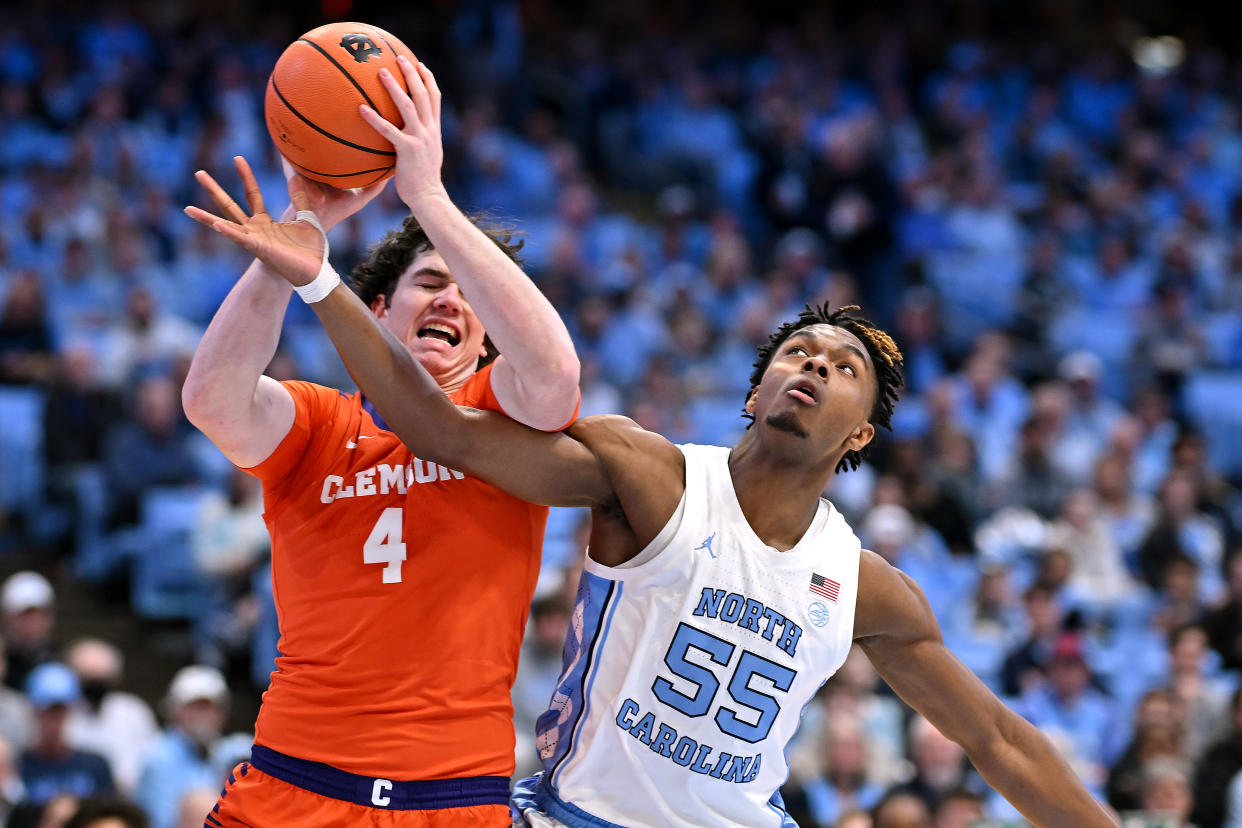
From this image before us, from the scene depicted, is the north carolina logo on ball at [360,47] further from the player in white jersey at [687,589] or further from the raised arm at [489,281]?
the player in white jersey at [687,589]

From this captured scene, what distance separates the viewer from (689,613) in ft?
12.3

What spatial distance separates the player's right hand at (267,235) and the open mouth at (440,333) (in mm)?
462

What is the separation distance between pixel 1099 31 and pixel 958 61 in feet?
11.6

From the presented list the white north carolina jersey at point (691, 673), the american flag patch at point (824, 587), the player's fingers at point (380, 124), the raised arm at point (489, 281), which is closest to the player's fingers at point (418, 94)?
the raised arm at point (489, 281)

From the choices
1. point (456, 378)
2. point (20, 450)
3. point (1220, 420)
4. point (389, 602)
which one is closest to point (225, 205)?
point (456, 378)

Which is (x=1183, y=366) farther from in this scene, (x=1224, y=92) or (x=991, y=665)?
(x=1224, y=92)

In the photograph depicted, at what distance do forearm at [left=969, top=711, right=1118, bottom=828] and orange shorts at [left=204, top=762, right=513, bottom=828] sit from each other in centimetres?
153

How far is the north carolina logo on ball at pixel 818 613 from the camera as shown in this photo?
3880 mm

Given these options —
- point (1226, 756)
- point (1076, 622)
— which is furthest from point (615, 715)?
point (1076, 622)

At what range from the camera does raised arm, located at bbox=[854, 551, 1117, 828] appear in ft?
13.8

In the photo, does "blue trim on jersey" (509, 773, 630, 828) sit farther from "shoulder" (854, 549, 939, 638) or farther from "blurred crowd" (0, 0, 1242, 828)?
"blurred crowd" (0, 0, 1242, 828)

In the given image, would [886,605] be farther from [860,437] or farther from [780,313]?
[780,313]

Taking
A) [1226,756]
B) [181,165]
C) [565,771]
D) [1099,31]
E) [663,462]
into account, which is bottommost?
[565,771]

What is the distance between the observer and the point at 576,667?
12.7 ft
